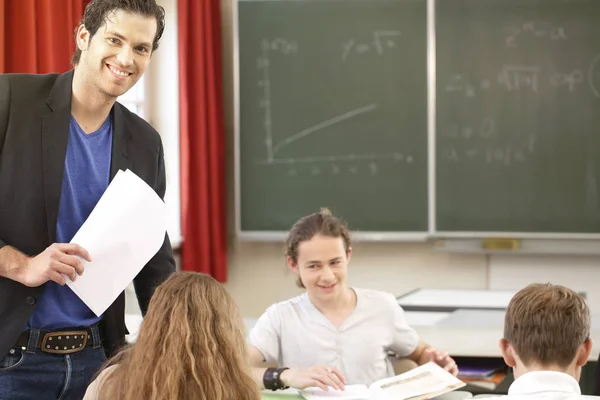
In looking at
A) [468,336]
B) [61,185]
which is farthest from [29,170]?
[468,336]

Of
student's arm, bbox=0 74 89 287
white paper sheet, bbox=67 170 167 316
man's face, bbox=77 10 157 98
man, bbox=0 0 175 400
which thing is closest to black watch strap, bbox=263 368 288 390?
man, bbox=0 0 175 400

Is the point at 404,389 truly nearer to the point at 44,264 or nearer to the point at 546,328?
the point at 546,328

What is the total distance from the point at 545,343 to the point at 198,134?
3058 mm

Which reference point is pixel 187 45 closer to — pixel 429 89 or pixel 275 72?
pixel 275 72

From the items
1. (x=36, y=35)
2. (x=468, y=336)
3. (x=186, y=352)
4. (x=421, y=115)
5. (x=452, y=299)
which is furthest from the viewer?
(x=421, y=115)

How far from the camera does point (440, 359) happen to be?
2.54 m

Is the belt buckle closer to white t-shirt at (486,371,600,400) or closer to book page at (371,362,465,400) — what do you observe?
book page at (371,362,465,400)

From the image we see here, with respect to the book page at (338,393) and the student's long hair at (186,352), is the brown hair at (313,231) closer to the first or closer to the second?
the book page at (338,393)

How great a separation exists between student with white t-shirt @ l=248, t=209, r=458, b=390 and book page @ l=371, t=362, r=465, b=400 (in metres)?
0.31

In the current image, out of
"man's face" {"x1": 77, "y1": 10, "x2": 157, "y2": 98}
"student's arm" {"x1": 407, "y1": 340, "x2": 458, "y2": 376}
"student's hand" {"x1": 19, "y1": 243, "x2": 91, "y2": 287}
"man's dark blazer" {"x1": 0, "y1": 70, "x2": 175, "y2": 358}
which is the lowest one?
"student's arm" {"x1": 407, "y1": 340, "x2": 458, "y2": 376}

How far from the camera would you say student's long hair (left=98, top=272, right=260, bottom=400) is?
1487mm

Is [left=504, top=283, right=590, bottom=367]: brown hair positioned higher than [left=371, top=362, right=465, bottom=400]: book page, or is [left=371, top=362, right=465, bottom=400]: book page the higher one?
[left=504, top=283, right=590, bottom=367]: brown hair

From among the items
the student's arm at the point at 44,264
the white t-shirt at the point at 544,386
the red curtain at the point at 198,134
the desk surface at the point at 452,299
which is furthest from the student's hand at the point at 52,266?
the red curtain at the point at 198,134

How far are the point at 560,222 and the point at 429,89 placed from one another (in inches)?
38.3
